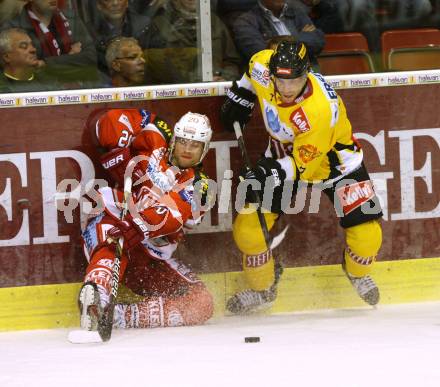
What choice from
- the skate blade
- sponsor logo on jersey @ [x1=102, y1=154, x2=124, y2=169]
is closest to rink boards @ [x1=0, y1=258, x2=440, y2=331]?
the skate blade

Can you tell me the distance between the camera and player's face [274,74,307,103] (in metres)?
5.43

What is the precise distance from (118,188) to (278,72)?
0.98 m

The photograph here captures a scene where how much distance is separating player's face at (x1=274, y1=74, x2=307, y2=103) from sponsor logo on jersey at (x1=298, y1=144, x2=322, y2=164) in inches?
9.0

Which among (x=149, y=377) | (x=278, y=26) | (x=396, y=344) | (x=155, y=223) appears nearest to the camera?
(x=149, y=377)

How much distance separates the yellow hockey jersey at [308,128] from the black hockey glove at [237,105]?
0.03 meters

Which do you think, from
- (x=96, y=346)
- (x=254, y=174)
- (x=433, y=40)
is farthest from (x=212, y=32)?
(x=96, y=346)

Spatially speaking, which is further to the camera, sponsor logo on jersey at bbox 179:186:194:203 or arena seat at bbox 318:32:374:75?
arena seat at bbox 318:32:374:75

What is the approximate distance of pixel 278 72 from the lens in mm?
5398

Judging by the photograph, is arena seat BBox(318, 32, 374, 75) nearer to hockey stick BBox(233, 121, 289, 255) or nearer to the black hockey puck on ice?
hockey stick BBox(233, 121, 289, 255)

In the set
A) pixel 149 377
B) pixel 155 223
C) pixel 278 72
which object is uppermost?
pixel 278 72

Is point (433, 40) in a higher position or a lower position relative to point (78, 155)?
higher

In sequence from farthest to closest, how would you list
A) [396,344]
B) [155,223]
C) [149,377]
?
[155,223] < [396,344] < [149,377]

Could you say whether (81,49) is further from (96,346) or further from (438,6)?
(438,6)

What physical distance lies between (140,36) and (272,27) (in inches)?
27.0
